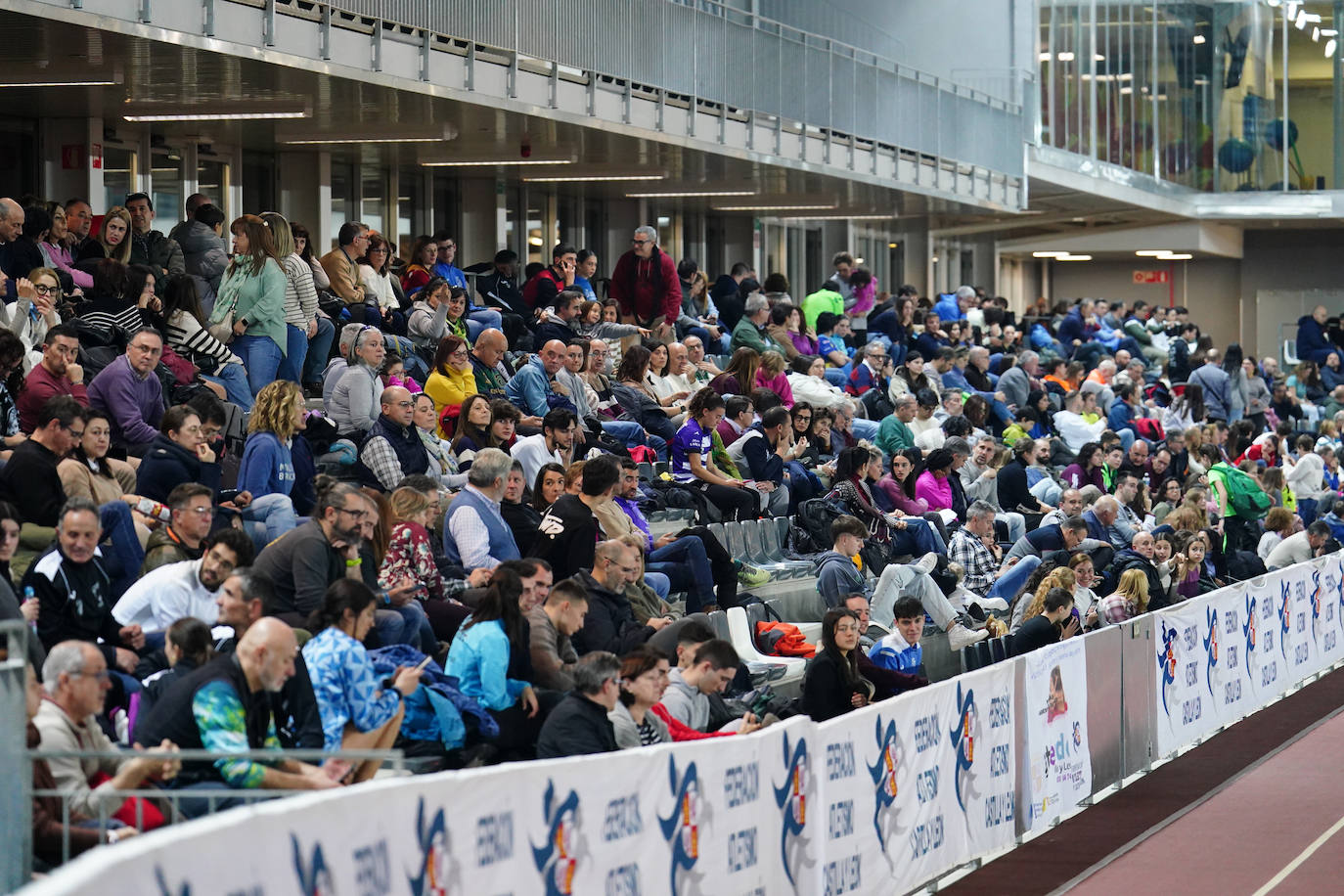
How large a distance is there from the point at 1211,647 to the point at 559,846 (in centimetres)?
933

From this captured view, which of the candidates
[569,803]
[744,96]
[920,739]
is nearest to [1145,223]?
[744,96]

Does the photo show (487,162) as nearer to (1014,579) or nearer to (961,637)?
(1014,579)

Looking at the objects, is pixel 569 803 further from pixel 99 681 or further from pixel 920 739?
pixel 920 739

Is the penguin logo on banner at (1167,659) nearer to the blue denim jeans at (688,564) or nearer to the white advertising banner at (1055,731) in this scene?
the white advertising banner at (1055,731)

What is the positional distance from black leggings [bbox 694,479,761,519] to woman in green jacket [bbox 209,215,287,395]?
146 inches

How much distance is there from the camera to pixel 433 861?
19.2 ft

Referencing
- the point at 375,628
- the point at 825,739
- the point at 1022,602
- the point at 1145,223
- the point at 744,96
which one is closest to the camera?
the point at 825,739

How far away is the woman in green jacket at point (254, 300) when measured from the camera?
41.1 ft

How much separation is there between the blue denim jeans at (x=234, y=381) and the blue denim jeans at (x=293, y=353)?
1.78ft

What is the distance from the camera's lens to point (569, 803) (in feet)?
21.8

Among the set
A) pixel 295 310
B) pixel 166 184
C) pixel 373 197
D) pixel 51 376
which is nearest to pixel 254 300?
pixel 295 310

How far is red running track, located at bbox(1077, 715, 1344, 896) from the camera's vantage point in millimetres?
10297

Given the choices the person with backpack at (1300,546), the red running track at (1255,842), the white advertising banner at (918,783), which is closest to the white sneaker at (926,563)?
the red running track at (1255,842)

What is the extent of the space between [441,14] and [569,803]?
1047 centimetres
